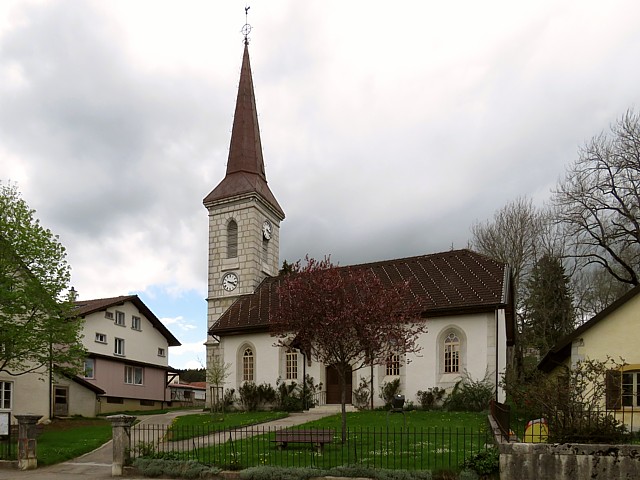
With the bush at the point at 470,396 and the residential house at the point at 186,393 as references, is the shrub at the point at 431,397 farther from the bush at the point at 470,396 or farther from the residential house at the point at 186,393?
the residential house at the point at 186,393

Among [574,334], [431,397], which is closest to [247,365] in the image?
[431,397]

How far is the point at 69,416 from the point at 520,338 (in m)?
27.7

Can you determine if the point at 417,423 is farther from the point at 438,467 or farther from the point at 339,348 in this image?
the point at 438,467

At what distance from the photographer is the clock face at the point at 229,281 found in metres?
34.2

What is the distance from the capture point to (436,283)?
26.6 m

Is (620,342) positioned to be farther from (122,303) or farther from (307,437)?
(122,303)

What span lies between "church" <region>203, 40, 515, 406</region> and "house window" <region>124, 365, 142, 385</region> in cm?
640

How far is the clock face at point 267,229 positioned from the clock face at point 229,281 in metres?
3.41

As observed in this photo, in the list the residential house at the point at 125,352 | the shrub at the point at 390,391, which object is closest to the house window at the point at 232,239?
the residential house at the point at 125,352

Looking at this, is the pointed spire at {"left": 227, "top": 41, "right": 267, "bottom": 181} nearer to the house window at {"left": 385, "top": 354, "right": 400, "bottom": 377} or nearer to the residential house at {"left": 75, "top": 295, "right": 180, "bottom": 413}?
the residential house at {"left": 75, "top": 295, "right": 180, "bottom": 413}

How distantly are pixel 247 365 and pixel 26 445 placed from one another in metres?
16.3

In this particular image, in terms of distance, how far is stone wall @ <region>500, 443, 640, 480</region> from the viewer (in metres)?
9.45

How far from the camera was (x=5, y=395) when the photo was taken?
2259 cm

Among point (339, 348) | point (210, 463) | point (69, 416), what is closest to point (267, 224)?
point (69, 416)
